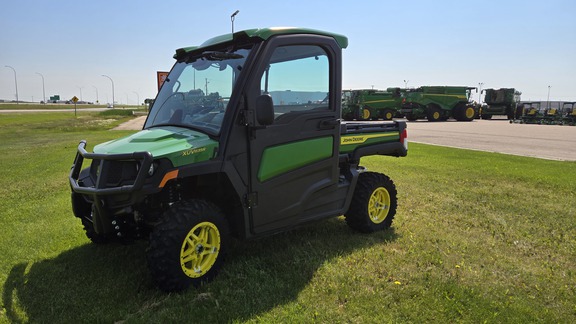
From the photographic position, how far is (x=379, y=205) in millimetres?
5148

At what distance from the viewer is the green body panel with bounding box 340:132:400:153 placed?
15.4ft

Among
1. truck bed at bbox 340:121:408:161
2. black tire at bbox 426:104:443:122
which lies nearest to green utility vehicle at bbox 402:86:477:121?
black tire at bbox 426:104:443:122

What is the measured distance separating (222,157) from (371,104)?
94.3 feet

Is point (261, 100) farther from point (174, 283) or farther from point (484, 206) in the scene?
point (484, 206)

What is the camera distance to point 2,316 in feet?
10.1

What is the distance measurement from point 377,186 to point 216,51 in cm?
250

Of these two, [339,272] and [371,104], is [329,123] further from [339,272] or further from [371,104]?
[371,104]

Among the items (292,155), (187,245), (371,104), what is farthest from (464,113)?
(187,245)

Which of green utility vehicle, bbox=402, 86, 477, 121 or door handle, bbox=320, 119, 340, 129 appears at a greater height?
→ green utility vehicle, bbox=402, 86, 477, 121

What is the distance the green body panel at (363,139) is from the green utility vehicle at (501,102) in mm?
35203

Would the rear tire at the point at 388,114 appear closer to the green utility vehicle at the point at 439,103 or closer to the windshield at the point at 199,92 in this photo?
the green utility vehicle at the point at 439,103

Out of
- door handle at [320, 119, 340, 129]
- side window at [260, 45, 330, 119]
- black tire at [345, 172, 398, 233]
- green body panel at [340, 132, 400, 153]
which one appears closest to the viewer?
side window at [260, 45, 330, 119]

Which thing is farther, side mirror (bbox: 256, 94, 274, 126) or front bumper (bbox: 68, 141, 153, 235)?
side mirror (bbox: 256, 94, 274, 126)

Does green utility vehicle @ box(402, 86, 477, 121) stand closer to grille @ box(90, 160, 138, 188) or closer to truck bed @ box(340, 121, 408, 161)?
truck bed @ box(340, 121, 408, 161)
